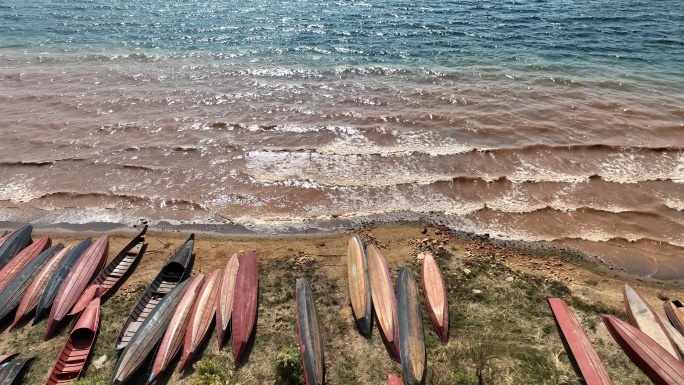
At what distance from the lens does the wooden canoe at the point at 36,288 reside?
1082 centimetres

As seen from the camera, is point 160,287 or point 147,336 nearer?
point 147,336

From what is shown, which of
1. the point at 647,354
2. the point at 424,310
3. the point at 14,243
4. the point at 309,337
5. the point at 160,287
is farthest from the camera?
the point at 14,243

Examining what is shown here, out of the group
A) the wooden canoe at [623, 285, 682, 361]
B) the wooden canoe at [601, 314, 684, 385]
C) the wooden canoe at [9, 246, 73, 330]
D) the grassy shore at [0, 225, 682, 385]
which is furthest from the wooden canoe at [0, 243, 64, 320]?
the wooden canoe at [623, 285, 682, 361]

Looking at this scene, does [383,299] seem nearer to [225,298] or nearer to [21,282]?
[225,298]

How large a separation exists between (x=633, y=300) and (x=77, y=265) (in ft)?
53.8

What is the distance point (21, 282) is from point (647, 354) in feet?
56.3

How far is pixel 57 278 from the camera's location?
38.3 ft

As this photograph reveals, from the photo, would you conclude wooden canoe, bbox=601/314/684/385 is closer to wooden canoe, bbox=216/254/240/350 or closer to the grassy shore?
the grassy shore

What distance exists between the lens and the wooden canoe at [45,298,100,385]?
9227 millimetres

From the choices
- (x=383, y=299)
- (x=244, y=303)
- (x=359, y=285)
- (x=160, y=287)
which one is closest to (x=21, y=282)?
(x=160, y=287)

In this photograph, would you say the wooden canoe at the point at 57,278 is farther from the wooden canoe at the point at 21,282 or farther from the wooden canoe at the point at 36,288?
the wooden canoe at the point at 21,282

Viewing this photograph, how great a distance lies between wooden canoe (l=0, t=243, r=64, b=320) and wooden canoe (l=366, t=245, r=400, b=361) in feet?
33.7

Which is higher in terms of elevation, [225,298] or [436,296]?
[436,296]

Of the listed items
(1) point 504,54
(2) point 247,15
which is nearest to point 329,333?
(1) point 504,54
